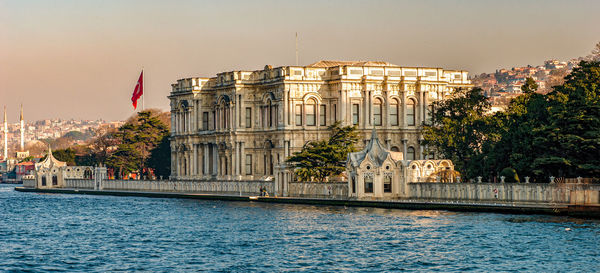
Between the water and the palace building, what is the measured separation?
61.3 feet

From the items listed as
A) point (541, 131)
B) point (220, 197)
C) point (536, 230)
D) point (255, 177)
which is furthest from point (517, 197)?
point (255, 177)

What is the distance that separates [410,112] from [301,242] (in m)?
38.7

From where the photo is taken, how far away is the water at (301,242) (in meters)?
36.8

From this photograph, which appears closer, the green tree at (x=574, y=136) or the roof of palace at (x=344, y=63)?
the green tree at (x=574, y=136)

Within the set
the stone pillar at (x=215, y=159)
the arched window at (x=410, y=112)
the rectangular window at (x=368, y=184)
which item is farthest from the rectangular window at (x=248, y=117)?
the rectangular window at (x=368, y=184)

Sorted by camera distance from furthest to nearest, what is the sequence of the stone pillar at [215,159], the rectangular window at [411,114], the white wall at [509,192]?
the stone pillar at [215,159] → the rectangular window at [411,114] → the white wall at [509,192]

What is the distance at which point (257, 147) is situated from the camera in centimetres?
8181

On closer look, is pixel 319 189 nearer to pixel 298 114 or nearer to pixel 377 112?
pixel 298 114

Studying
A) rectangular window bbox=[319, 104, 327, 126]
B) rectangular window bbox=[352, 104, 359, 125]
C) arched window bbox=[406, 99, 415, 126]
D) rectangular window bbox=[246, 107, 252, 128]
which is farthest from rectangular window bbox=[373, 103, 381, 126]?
rectangular window bbox=[246, 107, 252, 128]

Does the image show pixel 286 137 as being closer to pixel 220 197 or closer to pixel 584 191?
pixel 220 197

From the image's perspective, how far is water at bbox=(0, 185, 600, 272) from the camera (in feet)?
121

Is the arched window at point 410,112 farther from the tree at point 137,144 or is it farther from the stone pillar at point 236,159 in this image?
the tree at point 137,144

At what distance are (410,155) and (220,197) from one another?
1609 cm

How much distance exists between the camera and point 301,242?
141ft
